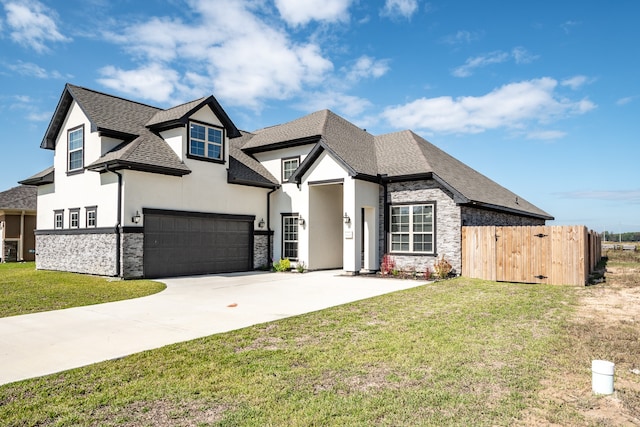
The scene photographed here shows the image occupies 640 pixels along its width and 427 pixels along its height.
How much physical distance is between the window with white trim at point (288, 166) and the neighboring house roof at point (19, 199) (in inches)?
713

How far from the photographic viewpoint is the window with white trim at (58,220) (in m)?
18.4

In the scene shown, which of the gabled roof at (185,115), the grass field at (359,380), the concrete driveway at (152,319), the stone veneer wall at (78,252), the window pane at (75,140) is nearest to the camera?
the grass field at (359,380)

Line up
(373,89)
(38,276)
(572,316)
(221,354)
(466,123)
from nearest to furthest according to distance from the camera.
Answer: (221,354)
(572,316)
(38,276)
(373,89)
(466,123)

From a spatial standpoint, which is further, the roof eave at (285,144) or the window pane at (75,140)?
the roof eave at (285,144)

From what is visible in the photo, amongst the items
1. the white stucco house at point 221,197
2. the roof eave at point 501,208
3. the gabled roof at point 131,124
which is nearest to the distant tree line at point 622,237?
the roof eave at point 501,208

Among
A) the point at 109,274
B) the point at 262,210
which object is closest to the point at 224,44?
the point at 262,210

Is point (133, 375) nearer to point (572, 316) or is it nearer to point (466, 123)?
point (572, 316)

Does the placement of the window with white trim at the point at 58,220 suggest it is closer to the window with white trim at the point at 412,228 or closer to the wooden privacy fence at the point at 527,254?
the window with white trim at the point at 412,228

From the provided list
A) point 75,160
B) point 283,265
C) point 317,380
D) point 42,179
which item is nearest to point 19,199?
point 42,179

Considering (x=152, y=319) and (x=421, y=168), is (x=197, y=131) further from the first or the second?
(x=152, y=319)

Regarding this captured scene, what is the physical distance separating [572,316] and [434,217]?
812 centimetres

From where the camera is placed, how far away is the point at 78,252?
56.0 ft

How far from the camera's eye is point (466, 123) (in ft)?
72.8

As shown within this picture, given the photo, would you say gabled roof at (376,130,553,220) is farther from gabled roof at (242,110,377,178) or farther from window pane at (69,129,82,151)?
window pane at (69,129,82,151)
